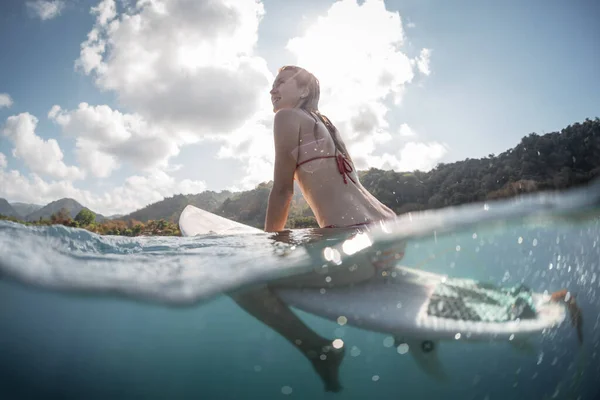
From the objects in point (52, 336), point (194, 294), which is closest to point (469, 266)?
point (194, 294)

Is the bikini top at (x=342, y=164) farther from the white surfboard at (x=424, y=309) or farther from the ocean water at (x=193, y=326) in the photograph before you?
the white surfboard at (x=424, y=309)

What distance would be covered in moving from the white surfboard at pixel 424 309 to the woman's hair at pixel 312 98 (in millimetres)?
1395

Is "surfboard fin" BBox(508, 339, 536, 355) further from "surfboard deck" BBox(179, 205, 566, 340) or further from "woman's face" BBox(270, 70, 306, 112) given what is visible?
"woman's face" BBox(270, 70, 306, 112)

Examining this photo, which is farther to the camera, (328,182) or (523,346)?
(523,346)

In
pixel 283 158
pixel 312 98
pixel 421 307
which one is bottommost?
pixel 421 307

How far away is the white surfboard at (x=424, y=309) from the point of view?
287cm

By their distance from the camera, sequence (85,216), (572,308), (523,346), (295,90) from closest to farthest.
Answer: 1. (295,90)
2. (523,346)
3. (572,308)
4. (85,216)

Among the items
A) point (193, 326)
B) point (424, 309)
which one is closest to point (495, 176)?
point (424, 309)

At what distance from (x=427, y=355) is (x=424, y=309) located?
107cm

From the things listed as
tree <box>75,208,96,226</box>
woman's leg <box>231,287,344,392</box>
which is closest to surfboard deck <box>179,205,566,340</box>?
woman's leg <box>231,287,344,392</box>

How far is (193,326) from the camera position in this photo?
3.47 meters

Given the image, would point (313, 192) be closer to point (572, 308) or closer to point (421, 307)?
point (421, 307)

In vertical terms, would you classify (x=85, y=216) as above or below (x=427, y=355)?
above

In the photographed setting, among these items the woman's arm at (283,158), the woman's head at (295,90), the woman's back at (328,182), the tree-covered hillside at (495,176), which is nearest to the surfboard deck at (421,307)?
the woman's back at (328,182)
